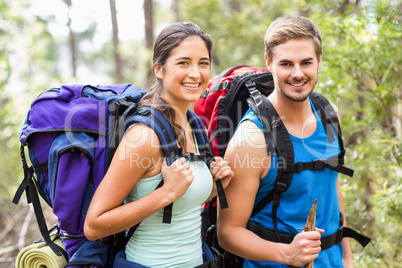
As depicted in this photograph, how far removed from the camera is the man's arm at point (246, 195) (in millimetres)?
2139

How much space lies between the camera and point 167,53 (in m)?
2.09

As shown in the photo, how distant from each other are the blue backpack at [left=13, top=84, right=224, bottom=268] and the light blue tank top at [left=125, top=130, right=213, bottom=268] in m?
0.09

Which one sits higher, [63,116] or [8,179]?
[63,116]

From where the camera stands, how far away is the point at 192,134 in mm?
2246

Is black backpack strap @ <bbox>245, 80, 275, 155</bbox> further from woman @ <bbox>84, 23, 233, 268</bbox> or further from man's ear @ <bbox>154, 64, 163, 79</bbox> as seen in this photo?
man's ear @ <bbox>154, 64, 163, 79</bbox>

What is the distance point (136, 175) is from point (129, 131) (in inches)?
8.8

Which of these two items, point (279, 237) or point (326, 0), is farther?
point (326, 0)

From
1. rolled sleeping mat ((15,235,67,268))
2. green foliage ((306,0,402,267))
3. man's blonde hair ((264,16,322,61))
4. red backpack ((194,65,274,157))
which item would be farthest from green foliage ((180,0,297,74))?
rolled sleeping mat ((15,235,67,268))

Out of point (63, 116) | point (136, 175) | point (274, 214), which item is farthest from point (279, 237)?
point (63, 116)

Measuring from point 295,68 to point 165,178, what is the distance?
1113mm

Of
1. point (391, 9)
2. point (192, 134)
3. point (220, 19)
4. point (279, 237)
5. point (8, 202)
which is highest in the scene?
point (220, 19)

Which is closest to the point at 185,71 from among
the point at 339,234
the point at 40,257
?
the point at 40,257

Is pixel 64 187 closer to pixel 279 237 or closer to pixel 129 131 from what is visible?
pixel 129 131

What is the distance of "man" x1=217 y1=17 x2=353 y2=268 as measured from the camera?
216cm
